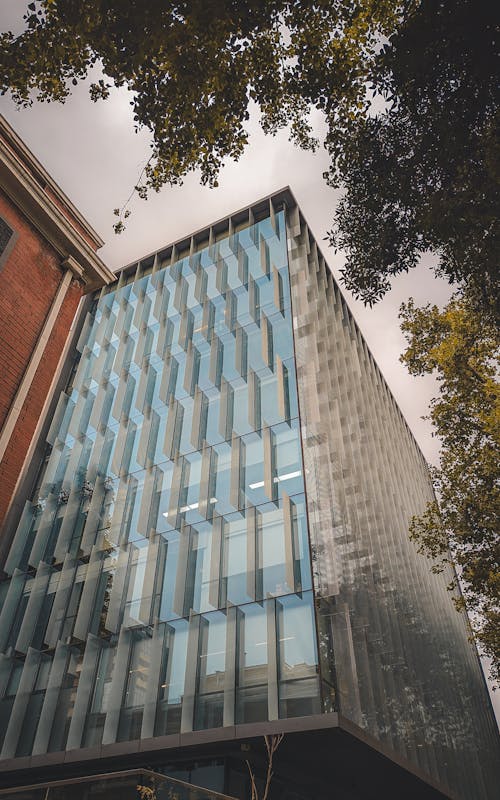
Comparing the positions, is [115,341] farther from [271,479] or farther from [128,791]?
[128,791]

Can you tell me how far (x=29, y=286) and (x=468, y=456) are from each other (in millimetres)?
14492

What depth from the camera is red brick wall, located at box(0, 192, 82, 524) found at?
48.3ft

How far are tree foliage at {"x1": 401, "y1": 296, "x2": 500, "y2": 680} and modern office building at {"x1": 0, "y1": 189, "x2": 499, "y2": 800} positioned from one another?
335cm

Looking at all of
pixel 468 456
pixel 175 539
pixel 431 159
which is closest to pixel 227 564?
pixel 175 539

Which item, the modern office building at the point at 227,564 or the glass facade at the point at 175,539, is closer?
the modern office building at the point at 227,564

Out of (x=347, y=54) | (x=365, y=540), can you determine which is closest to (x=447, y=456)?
(x=365, y=540)

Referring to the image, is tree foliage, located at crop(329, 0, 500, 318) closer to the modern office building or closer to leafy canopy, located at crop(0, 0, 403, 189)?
leafy canopy, located at crop(0, 0, 403, 189)

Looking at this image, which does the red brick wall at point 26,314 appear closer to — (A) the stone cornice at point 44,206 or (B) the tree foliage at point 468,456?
(A) the stone cornice at point 44,206

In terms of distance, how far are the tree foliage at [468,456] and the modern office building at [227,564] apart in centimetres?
335

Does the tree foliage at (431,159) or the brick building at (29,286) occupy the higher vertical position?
the brick building at (29,286)

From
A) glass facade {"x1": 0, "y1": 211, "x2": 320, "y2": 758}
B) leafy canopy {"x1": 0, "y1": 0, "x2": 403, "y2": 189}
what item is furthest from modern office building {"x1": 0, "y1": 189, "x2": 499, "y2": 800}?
leafy canopy {"x1": 0, "y1": 0, "x2": 403, "y2": 189}

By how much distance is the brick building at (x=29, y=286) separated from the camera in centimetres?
1477

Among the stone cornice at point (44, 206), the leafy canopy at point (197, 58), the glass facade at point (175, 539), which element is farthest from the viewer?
the glass facade at point (175, 539)

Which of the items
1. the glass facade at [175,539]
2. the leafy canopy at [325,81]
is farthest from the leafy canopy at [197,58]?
the glass facade at [175,539]
